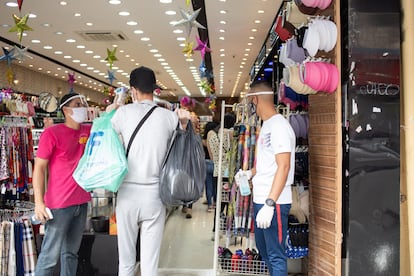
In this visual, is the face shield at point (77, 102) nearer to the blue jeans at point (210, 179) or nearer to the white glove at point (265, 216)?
the white glove at point (265, 216)

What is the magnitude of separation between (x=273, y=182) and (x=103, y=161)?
1.04 m

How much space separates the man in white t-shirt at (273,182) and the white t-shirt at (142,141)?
2.36 ft

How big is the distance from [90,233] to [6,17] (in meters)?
6.73

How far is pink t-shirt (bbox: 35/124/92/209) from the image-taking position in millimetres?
2609

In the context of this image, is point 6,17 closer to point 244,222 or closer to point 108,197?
point 108,197

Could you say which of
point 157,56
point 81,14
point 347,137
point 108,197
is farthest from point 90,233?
point 157,56

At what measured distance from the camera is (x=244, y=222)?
333 centimetres

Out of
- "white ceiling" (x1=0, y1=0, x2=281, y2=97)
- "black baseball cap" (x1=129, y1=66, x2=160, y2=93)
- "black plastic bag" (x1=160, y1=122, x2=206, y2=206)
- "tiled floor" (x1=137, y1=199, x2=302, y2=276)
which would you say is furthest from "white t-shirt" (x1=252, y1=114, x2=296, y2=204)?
"white ceiling" (x1=0, y1=0, x2=281, y2=97)

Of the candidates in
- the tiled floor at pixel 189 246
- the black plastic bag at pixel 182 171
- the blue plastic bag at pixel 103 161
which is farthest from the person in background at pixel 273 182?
the tiled floor at pixel 189 246

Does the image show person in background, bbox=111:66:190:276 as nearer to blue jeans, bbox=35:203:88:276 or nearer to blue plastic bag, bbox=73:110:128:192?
blue plastic bag, bbox=73:110:128:192

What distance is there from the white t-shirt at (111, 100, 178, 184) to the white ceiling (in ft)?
18.0

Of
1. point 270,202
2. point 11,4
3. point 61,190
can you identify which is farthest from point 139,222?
point 11,4

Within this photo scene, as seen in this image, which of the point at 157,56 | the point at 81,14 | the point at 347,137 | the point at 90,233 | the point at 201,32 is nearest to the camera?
the point at 347,137

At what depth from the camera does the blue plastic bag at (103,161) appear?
2.19 metres
